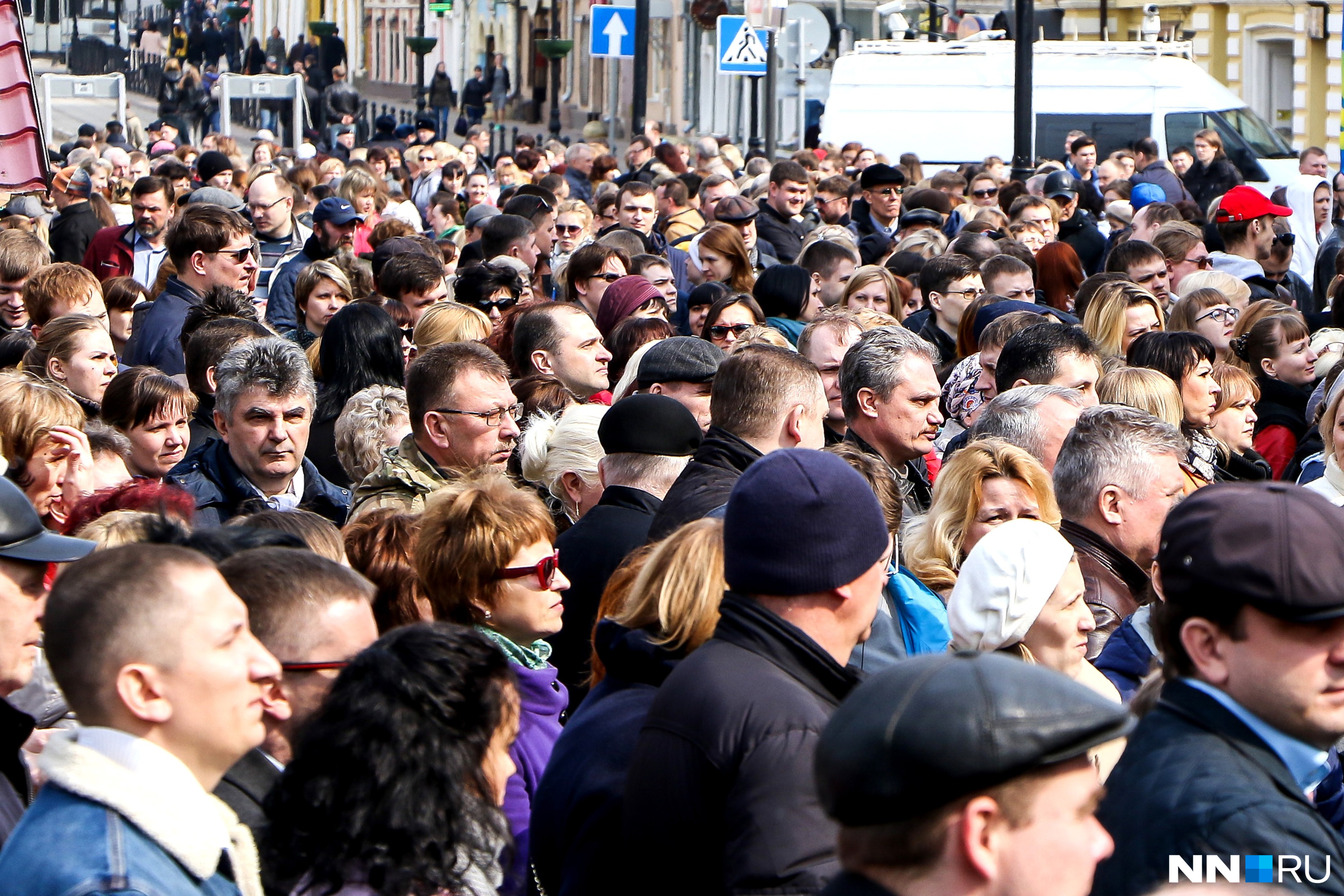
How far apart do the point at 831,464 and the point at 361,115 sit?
39.8 metres

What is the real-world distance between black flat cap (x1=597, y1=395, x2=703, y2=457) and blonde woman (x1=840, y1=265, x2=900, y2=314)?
3.71 metres

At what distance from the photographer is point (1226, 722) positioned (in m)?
2.34

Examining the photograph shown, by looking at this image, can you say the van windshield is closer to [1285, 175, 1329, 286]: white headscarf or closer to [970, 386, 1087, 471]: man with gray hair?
[1285, 175, 1329, 286]: white headscarf

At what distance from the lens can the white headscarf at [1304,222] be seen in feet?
41.8

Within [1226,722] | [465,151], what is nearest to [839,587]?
[1226,722]

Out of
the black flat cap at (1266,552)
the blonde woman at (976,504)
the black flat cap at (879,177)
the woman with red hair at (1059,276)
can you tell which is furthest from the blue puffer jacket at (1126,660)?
the black flat cap at (879,177)

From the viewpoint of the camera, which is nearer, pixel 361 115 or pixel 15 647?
pixel 15 647

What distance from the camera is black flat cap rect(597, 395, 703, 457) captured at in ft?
15.5

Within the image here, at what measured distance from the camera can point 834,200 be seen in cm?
1389

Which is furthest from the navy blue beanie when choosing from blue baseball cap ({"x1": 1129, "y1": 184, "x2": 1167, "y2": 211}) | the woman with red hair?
blue baseball cap ({"x1": 1129, "y1": 184, "x2": 1167, "y2": 211})

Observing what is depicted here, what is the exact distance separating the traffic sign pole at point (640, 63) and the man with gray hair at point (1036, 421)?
59.4 ft

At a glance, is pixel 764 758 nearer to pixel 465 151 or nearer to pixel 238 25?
pixel 465 151

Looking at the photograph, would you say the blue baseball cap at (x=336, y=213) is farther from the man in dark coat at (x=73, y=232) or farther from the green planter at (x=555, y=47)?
the green planter at (x=555, y=47)

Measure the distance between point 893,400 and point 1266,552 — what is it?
3410mm
